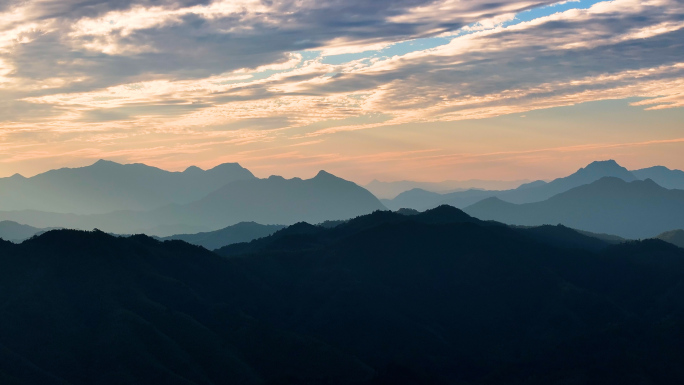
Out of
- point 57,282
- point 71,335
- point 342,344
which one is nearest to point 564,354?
point 342,344

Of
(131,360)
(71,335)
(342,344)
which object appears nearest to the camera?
(131,360)

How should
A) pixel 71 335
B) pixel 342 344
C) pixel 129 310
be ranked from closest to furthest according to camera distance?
pixel 71 335 < pixel 129 310 < pixel 342 344

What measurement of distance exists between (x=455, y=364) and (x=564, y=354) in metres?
31.2

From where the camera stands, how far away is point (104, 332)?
498ft

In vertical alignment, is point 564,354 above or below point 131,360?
below

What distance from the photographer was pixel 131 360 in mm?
141125

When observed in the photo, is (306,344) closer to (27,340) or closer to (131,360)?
(131,360)

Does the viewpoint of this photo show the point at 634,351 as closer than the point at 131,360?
No

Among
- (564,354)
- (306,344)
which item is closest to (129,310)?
(306,344)

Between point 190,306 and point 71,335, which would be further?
point 190,306

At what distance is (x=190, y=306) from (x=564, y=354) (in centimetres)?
10126

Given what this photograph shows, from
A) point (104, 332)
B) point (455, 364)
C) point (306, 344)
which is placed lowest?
point (455, 364)

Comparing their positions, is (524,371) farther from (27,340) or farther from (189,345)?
(27,340)

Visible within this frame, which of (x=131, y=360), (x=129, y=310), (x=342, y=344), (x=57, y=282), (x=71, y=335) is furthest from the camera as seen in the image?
(x=342, y=344)
